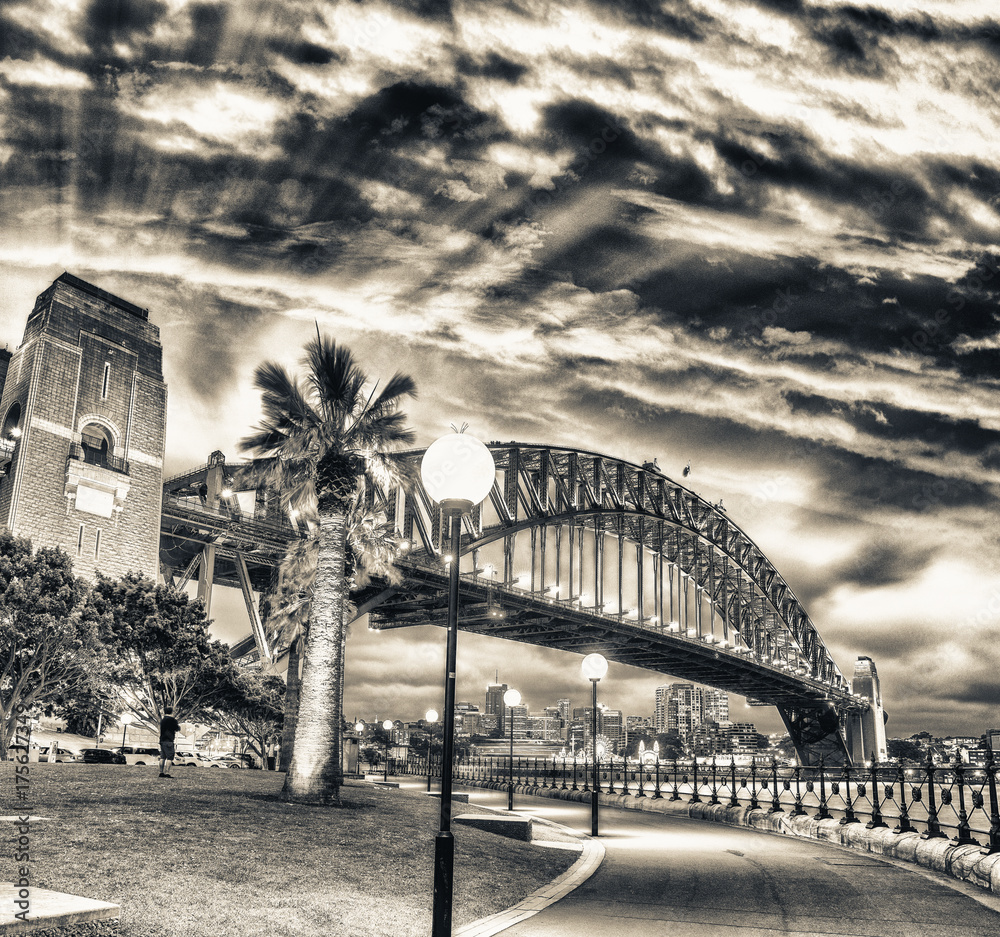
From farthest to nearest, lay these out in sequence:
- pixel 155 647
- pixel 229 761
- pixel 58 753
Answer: pixel 229 761 < pixel 155 647 < pixel 58 753

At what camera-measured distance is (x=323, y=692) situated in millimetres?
17594

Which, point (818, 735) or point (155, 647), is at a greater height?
point (155, 647)

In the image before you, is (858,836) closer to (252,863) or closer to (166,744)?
(252,863)

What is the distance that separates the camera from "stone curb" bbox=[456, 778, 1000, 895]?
36.6 ft

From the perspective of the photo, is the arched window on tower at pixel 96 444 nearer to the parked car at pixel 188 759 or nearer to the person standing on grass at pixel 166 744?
the parked car at pixel 188 759

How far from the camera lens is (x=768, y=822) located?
20.2m

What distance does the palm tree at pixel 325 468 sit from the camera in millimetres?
17375

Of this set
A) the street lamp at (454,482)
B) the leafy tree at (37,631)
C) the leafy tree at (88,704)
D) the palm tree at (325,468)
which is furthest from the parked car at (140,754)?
the street lamp at (454,482)

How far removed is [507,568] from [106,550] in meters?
33.9

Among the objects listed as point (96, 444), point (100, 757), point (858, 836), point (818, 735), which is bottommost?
point (818, 735)

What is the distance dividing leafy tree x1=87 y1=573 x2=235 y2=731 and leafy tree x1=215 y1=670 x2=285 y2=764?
5.81 ft

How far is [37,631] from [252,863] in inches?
1011

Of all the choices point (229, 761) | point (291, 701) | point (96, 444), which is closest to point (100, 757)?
point (291, 701)

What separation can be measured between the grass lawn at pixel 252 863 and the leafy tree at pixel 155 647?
23.1 m
